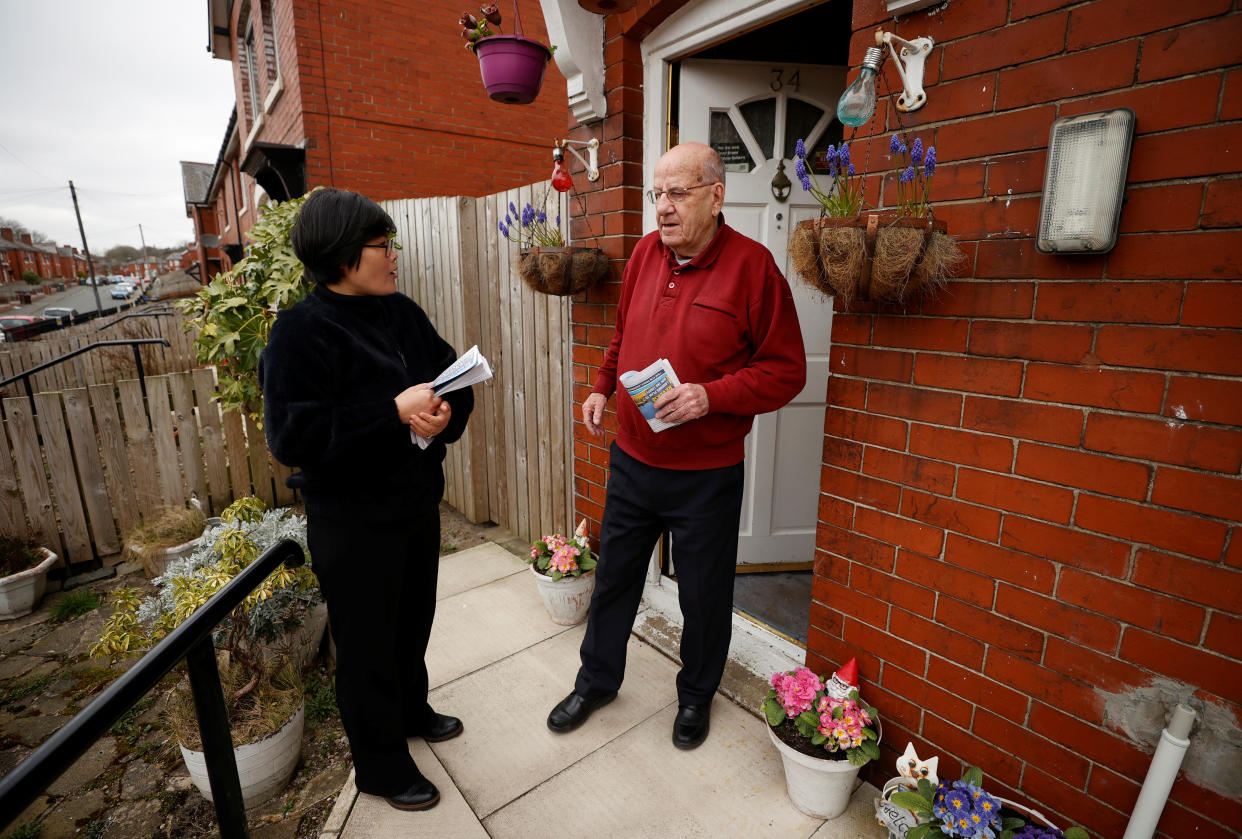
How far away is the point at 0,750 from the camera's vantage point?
8.25 feet

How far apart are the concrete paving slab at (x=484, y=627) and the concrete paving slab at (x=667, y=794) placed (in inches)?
30.3

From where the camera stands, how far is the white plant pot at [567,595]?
2.84 metres

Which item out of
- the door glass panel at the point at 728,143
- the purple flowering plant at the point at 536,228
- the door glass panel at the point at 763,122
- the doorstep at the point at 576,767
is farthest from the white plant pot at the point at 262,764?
the door glass panel at the point at 763,122

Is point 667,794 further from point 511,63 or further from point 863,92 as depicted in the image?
point 511,63

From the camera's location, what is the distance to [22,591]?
11.4 feet

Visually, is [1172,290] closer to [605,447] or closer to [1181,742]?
[1181,742]

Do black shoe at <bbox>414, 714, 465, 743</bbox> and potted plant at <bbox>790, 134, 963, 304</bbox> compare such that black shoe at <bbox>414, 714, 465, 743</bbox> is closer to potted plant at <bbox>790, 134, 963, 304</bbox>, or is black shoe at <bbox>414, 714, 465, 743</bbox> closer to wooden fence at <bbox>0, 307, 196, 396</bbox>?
potted plant at <bbox>790, 134, 963, 304</bbox>

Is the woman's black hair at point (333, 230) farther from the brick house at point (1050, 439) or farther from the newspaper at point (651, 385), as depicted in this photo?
the brick house at point (1050, 439)

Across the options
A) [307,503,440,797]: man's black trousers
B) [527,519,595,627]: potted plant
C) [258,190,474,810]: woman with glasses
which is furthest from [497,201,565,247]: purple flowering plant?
[307,503,440,797]: man's black trousers

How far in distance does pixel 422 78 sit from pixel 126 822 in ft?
23.3

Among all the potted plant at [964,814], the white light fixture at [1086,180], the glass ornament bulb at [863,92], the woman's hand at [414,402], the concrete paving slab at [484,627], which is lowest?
the concrete paving slab at [484,627]

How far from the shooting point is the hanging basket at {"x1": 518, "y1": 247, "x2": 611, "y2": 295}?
8.43 feet

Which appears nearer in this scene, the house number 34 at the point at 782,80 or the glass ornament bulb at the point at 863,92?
the glass ornament bulb at the point at 863,92

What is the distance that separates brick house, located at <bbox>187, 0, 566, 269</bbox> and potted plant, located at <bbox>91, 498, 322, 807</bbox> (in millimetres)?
4943
